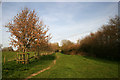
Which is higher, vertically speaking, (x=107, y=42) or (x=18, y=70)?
(x=107, y=42)

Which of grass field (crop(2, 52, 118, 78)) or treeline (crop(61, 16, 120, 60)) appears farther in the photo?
treeline (crop(61, 16, 120, 60))

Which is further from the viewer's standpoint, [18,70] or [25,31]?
[25,31]

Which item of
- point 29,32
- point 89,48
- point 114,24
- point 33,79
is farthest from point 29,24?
point 114,24

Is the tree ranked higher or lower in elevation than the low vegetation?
higher

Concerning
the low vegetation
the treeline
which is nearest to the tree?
the low vegetation

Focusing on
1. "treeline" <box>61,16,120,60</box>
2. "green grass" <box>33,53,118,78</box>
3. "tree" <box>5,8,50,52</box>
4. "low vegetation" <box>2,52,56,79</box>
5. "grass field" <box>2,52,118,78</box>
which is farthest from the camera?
"treeline" <box>61,16,120,60</box>

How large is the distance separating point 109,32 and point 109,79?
15.2 meters

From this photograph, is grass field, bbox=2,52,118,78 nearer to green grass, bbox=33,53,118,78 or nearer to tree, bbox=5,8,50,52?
green grass, bbox=33,53,118,78

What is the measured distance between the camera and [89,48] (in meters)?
22.1

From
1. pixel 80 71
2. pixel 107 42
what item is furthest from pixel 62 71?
pixel 107 42

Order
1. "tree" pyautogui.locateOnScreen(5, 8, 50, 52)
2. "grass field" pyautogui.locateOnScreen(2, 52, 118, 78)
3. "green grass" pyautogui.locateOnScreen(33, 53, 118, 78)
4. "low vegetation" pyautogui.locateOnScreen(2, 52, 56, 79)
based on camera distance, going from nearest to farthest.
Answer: "low vegetation" pyautogui.locateOnScreen(2, 52, 56, 79)
"grass field" pyautogui.locateOnScreen(2, 52, 118, 78)
"green grass" pyautogui.locateOnScreen(33, 53, 118, 78)
"tree" pyautogui.locateOnScreen(5, 8, 50, 52)

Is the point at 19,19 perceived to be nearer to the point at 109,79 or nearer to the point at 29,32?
the point at 29,32

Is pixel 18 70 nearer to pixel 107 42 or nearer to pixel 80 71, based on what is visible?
pixel 80 71

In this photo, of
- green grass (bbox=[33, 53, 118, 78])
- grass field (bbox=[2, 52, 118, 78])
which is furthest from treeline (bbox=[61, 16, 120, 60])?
grass field (bbox=[2, 52, 118, 78])
